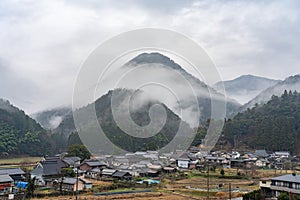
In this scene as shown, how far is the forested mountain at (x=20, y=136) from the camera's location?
31078 millimetres

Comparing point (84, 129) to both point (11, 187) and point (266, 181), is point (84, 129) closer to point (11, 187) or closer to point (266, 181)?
point (11, 187)

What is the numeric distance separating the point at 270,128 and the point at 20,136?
1031 inches

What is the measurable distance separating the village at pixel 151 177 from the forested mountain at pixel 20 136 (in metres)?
10.4

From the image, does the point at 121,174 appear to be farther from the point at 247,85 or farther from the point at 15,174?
the point at 247,85

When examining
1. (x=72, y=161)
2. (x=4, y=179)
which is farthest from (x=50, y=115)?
(x=4, y=179)

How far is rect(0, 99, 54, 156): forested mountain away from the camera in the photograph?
31078mm

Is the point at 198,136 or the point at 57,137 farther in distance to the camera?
the point at 57,137

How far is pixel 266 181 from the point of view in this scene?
543 inches

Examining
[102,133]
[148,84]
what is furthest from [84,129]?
[148,84]

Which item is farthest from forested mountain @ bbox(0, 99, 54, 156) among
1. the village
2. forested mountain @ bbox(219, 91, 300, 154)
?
forested mountain @ bbox(219, 91, 300, 154)

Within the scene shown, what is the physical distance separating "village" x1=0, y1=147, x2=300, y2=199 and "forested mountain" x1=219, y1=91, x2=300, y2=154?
2997 mm

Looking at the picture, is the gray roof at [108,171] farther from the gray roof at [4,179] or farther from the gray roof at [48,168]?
the gray roof at [4,179]

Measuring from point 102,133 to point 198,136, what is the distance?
37.7 feet

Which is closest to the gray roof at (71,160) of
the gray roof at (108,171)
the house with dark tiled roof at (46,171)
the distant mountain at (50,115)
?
the house with dark tiled roof at (46,171)
